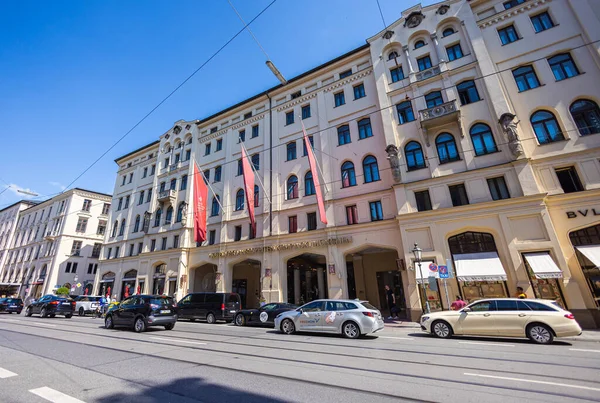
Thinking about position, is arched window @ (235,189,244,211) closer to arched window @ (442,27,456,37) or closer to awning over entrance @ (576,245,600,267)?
arched window @ (442,27,456,37)

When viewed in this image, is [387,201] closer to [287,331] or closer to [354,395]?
[287,331]

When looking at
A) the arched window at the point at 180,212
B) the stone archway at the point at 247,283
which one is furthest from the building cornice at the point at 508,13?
the arched window at the point at 180,212

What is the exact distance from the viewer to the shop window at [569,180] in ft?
48.0

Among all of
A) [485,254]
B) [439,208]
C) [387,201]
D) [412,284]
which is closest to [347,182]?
[387,201]

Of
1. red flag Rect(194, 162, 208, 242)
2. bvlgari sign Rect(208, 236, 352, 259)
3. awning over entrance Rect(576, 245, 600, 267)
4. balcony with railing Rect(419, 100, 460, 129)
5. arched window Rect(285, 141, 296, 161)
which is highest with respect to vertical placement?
arched window Rect(285, 141, 296, 161)

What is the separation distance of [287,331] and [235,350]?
14.9 feet

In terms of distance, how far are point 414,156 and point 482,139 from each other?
4.26 meters

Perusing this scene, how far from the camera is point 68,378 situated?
17.5ft

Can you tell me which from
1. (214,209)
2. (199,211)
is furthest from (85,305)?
(214,209)

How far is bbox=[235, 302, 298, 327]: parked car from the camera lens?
588 inches

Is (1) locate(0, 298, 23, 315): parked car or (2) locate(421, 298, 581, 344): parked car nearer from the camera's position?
(2) locate(421, 298, 581, 344): parked car

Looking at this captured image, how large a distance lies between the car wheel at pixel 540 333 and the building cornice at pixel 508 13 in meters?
21.3

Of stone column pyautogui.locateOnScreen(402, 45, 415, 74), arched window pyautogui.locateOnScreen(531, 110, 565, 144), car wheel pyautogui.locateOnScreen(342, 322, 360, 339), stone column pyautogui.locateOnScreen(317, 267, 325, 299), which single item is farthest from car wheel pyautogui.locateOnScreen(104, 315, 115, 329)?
arched window pyautogui.locateOnScreen(531, 110, 565, 144)

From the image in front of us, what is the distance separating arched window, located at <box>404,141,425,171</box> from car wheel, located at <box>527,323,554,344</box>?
11.6m
